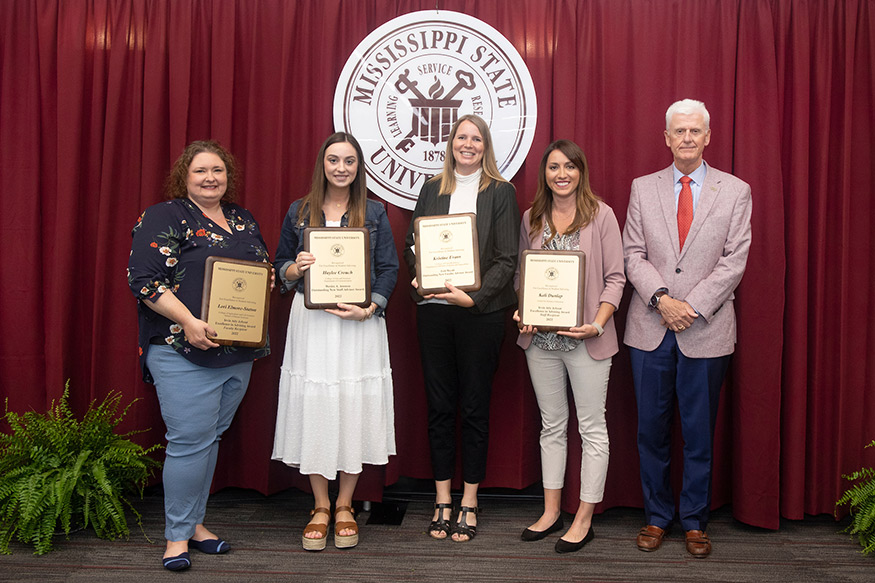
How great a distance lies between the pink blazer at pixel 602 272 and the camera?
258 centimetres

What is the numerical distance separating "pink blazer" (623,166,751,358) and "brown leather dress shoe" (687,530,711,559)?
2.46ft

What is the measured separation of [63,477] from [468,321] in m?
1.80

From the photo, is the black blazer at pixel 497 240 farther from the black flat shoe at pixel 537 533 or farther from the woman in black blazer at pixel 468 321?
the black flat shoe at pixel 537 533

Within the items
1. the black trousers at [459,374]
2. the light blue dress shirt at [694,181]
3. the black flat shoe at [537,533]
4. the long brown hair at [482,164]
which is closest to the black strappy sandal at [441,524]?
the black trousers at [459,374]

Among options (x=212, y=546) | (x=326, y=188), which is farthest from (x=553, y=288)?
(x=212, y=546)

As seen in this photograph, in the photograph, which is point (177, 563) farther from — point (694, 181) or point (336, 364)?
point (694, 181)

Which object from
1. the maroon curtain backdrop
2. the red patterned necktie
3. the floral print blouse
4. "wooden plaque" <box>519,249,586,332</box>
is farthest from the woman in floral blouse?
the red patterned necktie

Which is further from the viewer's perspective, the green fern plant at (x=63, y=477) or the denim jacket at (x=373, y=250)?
the denim jacket at (x=373, y=250)

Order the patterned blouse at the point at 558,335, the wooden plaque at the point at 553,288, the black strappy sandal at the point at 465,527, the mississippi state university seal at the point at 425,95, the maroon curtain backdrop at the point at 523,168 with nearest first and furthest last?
1. the wooden plaque at the point at 553,288
2. the patterned blouse at the point at 558,335
3. the black strappy sandal at the point at 465,527
4. the maroon curtain backdrop at the point at 523,168
5. the mississippi state university seal at the point at 425,95

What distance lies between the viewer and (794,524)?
9.62 ft

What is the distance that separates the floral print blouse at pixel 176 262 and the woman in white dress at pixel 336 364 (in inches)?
10.7

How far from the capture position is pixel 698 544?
101 inches

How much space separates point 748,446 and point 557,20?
2221 millimetres

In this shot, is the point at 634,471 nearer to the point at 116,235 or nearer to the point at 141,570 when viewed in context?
the point at 141,570
